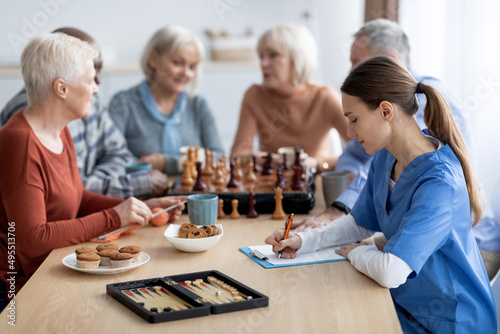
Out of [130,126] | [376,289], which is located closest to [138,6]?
[130,126]

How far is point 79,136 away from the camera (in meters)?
2.49

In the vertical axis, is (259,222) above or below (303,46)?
below

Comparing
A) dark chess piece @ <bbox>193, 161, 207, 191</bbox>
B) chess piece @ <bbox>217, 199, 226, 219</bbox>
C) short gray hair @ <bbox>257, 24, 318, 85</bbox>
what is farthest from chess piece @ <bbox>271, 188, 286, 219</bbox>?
short gray hair @ <bbox>257, 24, 318, 85</bbox>

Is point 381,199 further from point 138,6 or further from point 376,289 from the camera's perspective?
point 138,6

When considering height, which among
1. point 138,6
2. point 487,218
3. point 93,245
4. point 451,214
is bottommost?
point 487,218

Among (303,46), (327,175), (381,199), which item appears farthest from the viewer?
(303,46)

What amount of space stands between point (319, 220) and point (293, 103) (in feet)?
4.74

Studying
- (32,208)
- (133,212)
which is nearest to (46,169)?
(32,208)

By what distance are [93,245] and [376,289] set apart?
818mm

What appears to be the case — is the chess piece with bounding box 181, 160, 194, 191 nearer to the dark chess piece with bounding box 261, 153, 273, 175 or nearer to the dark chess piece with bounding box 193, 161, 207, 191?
the dark chess piece with bounding box 193, 161, 207, 191

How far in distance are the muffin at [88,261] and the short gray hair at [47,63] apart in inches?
23.4

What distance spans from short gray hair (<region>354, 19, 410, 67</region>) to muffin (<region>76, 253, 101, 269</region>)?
1.36m

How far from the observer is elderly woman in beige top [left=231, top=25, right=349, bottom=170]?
316 cm

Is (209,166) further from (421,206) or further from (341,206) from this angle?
(421,206)
